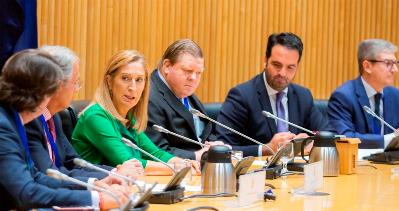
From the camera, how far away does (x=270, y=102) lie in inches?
210

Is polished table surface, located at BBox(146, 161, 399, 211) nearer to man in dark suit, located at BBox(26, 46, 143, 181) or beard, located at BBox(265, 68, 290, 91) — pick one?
man in dark suit, located at BBox(26, 46, 143, 181)

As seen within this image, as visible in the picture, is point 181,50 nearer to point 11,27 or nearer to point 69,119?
point 69,119

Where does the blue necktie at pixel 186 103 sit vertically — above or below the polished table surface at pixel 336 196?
above

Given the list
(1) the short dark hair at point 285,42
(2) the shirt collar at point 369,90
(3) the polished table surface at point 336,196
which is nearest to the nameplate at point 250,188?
→ (3) the polished table surface at point 336,196

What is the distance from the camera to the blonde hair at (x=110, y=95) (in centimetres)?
416

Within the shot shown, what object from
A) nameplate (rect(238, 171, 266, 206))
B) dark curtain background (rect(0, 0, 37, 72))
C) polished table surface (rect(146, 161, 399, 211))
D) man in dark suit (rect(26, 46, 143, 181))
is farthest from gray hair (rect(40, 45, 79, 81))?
dark curtain background (rect(0, 0, 37, 72))

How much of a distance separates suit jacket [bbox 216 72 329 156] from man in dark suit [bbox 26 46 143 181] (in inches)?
69.1

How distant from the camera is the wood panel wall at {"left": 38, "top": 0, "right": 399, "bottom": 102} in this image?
561cm

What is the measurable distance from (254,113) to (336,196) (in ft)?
6.60

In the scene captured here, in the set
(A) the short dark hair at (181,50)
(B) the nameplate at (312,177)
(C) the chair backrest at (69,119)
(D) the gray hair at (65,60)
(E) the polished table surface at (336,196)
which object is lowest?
(E) the polished table surface at (336,196)

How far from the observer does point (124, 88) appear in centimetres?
418

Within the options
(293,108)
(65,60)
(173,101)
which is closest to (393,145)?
(293,108)

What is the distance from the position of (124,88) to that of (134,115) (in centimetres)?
22

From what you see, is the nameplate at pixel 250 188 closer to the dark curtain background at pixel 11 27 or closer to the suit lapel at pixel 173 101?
the suit lapel at pixel 173 101
